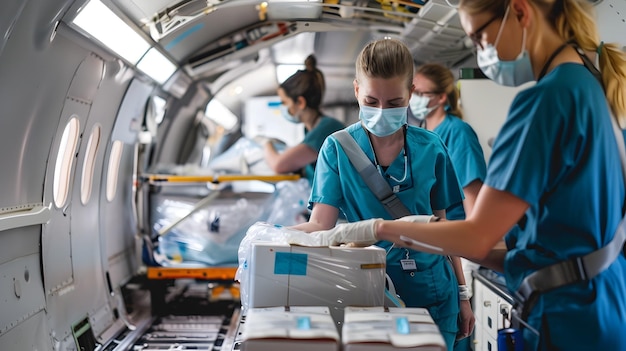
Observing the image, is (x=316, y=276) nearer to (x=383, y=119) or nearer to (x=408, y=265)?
(x=408, y=265)

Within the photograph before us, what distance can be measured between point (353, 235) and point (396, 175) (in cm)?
54

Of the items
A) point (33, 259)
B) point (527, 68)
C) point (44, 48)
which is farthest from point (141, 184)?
point (527, 68)

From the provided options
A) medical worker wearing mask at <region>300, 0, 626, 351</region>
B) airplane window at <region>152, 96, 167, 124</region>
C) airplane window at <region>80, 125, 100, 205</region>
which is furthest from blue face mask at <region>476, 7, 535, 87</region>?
airplane window at <region>152, 96, 167, 124</region>

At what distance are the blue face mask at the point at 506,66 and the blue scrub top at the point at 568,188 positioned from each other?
0.14m

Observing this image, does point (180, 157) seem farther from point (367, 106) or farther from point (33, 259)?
point (367, 106)

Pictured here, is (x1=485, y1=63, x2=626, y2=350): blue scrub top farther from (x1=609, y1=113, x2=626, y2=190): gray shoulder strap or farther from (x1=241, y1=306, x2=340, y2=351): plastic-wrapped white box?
(x1=241, y1=306, x2=340, y2=351): plastic-wrapped white box

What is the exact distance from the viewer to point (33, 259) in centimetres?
455

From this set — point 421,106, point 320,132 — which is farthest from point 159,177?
point 421,106

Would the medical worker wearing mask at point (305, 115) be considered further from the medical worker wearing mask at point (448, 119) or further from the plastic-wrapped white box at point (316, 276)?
the plastic-wrapped white box at point (316, 276)

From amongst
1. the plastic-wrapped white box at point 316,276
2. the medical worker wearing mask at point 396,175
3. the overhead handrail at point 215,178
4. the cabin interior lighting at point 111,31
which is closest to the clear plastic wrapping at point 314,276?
the plastic-wrapped white box at point 316,276

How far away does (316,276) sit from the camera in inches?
96.5

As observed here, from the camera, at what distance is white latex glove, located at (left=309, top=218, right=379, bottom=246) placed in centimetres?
242

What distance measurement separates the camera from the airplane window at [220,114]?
1022 cm

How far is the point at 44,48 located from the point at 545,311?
3.32m
